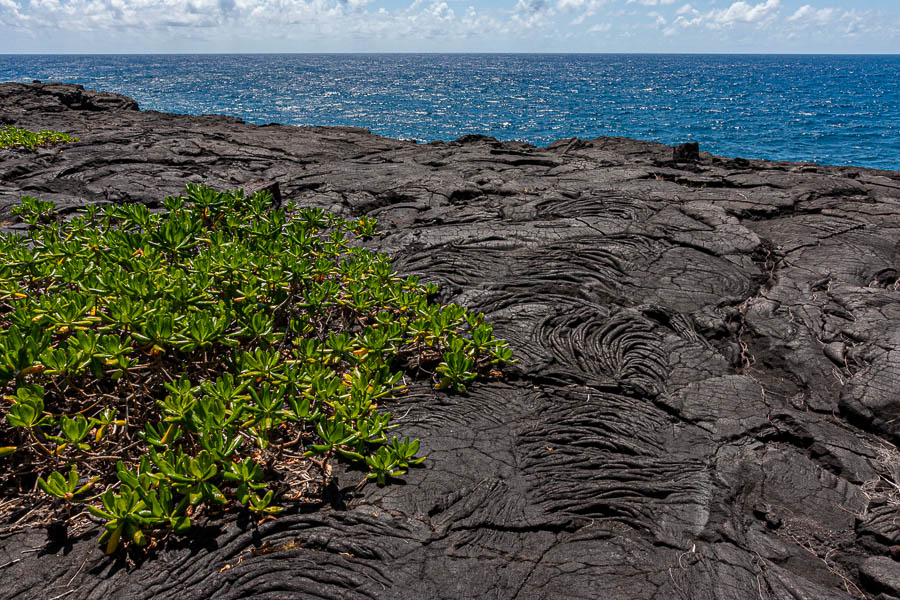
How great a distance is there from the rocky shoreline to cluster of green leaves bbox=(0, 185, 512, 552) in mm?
212

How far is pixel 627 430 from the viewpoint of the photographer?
3.28m

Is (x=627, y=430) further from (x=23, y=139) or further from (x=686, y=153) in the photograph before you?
(x=23, y=139)

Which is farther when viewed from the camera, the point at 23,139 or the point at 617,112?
the point at 617,112

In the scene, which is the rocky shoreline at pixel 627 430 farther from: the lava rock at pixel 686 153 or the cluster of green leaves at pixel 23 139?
the cluster of green leaves at pixel 23 139

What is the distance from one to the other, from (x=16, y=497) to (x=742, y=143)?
3390cm

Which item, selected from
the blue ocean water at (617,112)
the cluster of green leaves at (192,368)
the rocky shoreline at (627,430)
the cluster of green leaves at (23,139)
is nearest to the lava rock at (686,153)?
the rocky shoreline at (627,430)

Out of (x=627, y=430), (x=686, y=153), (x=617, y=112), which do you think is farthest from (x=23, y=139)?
(x=617, y=112)

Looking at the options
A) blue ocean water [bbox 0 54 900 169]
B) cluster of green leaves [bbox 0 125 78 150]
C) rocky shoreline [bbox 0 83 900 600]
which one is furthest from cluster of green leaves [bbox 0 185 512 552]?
blue ocean water [bbox 0 54 900 169]

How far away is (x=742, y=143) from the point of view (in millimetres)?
29281

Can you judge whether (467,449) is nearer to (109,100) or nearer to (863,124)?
(109,100)

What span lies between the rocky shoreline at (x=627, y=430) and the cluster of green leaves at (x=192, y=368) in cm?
21

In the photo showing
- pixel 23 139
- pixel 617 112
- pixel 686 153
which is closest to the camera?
pixel 23 139

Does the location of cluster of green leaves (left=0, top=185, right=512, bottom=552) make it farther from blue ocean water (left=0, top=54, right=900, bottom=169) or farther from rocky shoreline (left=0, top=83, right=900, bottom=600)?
blue ocean water (left=0, top=54, right=900, bottom=169)

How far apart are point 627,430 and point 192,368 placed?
2.72 meters
